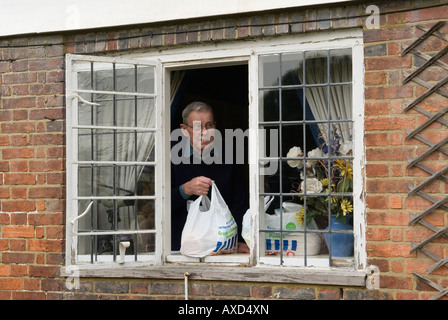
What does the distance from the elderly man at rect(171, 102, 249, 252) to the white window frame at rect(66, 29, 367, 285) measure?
1.20ft

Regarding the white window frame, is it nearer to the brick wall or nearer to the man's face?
the brick wall

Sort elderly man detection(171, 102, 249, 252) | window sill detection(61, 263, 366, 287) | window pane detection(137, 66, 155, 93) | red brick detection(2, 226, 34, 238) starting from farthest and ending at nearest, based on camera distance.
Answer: elderly man detection(171, 102, 249, 252) → red brick detection(2, 226, 34, 238) → window pane detection(137, 66, 155, 93) → window sill detection(61, 263, 366, 287)

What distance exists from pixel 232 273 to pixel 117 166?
1.21 m

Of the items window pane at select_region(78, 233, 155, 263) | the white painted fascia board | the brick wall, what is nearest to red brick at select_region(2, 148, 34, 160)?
the brick wall

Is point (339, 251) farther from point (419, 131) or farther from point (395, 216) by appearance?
point (419, 131)

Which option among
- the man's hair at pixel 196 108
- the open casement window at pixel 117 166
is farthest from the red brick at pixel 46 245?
the man's hair at pixel 196 108

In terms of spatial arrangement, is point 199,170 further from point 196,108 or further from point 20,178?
point 20,178

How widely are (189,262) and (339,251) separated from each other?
1.16 metres

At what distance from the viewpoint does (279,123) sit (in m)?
4.88

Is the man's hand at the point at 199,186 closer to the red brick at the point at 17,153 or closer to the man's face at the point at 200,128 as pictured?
the man's face at the point at 200,128

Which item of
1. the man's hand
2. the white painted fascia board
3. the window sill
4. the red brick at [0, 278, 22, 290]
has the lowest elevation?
the red brick at [0, 278, 22, 290]

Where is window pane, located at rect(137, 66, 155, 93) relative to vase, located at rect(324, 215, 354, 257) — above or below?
above

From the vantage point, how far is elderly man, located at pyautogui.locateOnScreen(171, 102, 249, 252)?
5.64 metres

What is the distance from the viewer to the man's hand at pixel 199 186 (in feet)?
17.7
